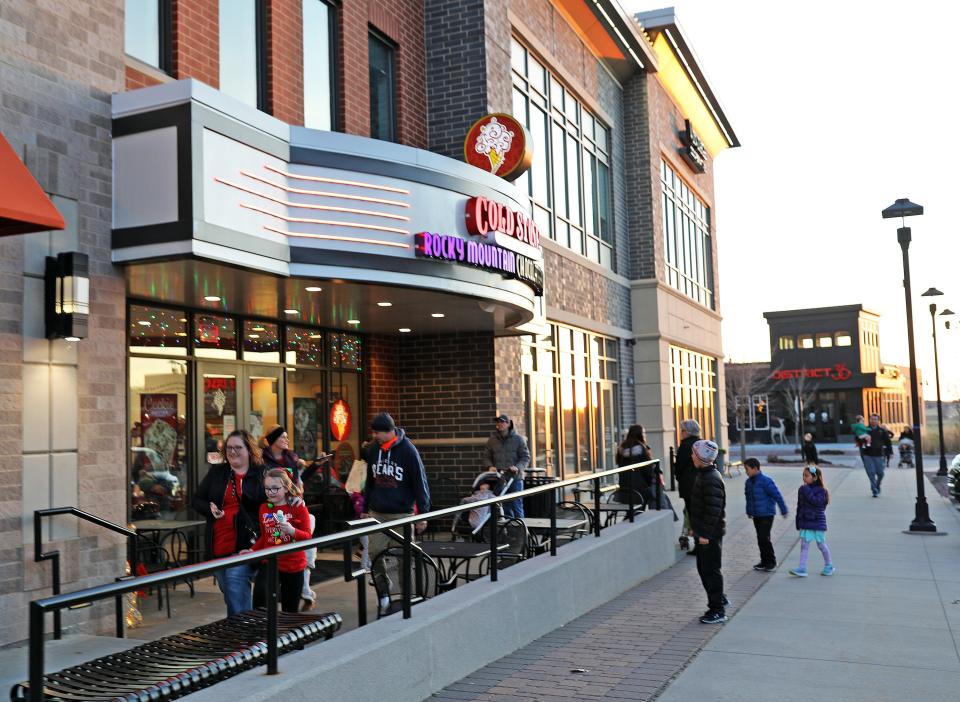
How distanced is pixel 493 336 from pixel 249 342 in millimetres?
4025

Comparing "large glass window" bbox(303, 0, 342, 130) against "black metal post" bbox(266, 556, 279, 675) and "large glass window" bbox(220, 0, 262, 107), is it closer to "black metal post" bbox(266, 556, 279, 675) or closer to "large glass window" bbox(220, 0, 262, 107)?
"large glass window" bbox(220, 0, 262, 107)

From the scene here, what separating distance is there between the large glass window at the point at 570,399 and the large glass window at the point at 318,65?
5.77 meters

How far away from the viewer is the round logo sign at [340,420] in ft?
43.9

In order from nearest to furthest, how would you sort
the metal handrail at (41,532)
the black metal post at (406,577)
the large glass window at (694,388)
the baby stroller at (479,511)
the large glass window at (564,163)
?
1. the black metal post at (406,577)
2. the metal handrail at (41,532)
3. the baby stroller at (479,511)
4. the large glass window at (564,163)
5. the large glass window at (694,388)

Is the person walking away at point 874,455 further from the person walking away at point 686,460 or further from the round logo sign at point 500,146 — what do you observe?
the round logo sign at point 500,146

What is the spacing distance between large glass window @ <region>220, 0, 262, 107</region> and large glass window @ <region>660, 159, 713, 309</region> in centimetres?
1554

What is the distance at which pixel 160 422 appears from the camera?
401 inches

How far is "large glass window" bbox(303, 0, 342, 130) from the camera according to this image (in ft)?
39.2

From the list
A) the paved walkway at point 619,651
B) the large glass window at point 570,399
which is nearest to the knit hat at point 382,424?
the paved walkway at point 619,651

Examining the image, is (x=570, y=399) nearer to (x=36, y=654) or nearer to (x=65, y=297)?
(x=65, y=297)

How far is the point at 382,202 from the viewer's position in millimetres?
9664

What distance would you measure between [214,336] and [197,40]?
328 centimetres

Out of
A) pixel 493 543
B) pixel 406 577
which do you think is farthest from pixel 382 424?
pixel 406 577

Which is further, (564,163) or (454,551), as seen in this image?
(564,163)
